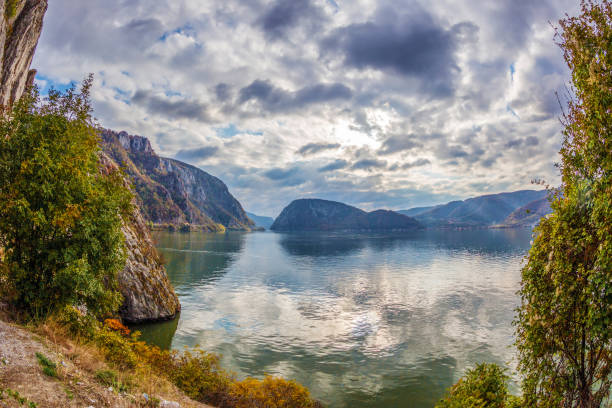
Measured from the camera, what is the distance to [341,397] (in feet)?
A: 78.6

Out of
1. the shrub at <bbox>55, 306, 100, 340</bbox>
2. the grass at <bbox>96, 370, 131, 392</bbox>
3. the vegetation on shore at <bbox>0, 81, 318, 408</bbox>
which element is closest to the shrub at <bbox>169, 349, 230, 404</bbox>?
the vegetation on shore at <bbox>0, 81, 318, 408</bbox>

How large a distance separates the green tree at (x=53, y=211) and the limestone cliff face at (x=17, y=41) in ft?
92.6

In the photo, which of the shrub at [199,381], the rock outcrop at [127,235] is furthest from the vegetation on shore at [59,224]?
the rock outcrop at [127,235]

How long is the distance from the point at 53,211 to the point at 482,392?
69.3 ft

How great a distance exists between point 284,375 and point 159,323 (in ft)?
64.9

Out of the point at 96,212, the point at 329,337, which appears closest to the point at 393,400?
the point at 329,337

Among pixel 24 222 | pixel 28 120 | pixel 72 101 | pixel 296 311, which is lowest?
pixel 296 311

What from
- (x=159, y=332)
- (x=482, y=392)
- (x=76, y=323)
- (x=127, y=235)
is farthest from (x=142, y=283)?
(x=482, y=392)

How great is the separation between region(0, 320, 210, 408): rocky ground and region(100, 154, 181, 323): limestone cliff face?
2204 centimetres

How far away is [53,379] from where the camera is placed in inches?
415

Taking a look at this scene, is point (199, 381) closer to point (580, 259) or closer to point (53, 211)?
point (53, 211)

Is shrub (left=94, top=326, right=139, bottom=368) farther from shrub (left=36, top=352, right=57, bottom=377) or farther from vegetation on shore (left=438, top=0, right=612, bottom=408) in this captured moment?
vegetation on shore (left=438, top=0, right=612, bottom=408)

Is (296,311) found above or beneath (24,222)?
beneath

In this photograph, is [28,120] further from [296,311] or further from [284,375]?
[296,311]
